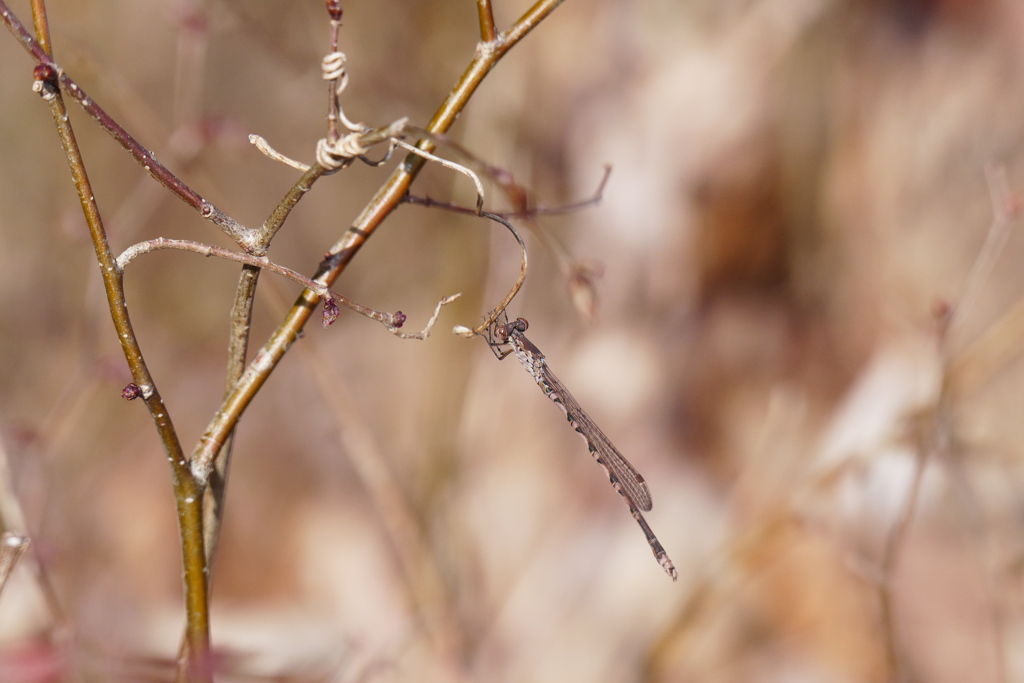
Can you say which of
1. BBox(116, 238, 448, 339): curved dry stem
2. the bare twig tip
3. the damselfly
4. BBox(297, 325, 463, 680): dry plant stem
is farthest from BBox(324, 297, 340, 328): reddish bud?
BBox(297, 325, 463, 680): dry plant stem

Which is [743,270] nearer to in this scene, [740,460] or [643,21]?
[740,460]

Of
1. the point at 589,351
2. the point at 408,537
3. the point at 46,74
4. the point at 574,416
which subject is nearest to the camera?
the point at 46,74

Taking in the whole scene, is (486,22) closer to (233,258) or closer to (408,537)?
(233,258)

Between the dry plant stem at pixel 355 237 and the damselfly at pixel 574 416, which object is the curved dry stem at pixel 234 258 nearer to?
the dry plant stem at pixel 355 237

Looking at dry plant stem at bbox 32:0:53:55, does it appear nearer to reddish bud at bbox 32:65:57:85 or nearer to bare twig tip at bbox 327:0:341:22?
reddish bud at bbox 32:65:57:85

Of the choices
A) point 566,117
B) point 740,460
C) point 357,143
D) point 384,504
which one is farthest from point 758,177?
point 357,143

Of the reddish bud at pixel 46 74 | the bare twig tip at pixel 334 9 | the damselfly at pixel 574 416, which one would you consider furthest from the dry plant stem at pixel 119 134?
the damselfly at pixel 574 416

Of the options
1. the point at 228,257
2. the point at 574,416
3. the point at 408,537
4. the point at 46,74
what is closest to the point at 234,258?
the point at 228,257
